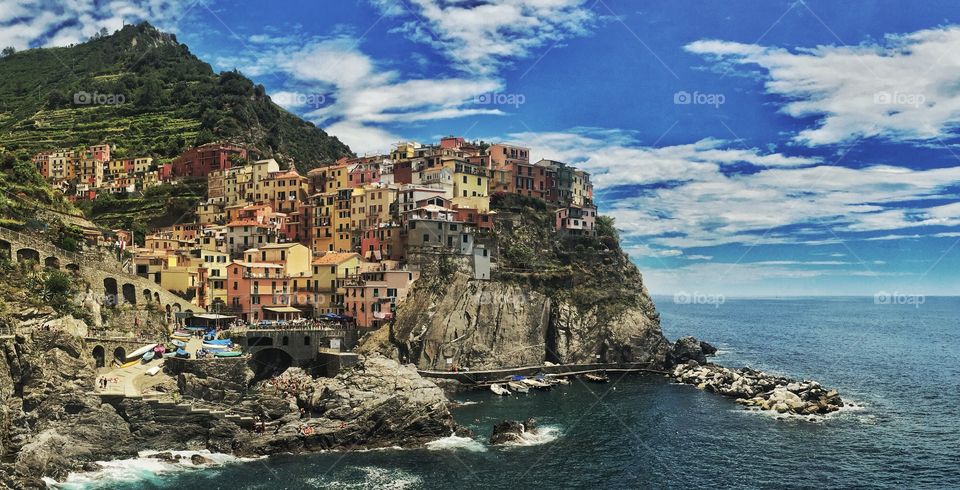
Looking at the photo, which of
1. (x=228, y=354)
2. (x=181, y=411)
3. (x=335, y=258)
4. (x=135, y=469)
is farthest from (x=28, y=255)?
(x=335, y=258)

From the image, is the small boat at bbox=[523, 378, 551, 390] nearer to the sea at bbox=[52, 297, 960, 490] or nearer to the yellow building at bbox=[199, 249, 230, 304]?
the sea at bbox=[52, 297, 960, 490]

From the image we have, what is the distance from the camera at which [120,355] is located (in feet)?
204

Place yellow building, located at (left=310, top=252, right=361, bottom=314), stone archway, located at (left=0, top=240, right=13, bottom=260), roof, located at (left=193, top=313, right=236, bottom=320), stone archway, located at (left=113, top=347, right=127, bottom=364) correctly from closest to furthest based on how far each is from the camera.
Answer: stone archway, located at (left=113, top=347, right=127, bottom=364) < stone archway, located at (left=0, top=240, right=13, bottom=260) < roof, located at (left=193, top=313, right=236, bottom=320) < yellow building, located at (left=310, top=252, right=361, bottom=314)

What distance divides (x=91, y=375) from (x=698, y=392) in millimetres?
59747

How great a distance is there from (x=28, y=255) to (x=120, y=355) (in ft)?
40.6

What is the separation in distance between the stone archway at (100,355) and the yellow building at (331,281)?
25621 millimetres

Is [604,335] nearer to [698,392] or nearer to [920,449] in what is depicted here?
[698,392]

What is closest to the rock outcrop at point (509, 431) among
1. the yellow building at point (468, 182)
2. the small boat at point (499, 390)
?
the small boat at point (499, 390)

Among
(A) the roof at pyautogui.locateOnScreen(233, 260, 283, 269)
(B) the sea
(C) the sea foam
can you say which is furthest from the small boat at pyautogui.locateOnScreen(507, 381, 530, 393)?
(C) the sea foam

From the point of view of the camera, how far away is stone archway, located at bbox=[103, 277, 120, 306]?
2715 inches

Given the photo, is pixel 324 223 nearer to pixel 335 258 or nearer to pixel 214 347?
pixel 335 258

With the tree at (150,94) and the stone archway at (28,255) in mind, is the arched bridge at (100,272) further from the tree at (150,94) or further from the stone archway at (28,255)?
the tree at (150,94)

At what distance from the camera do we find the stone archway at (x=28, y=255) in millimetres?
63562

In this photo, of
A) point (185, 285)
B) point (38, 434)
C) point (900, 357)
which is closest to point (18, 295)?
point (38, 434)
